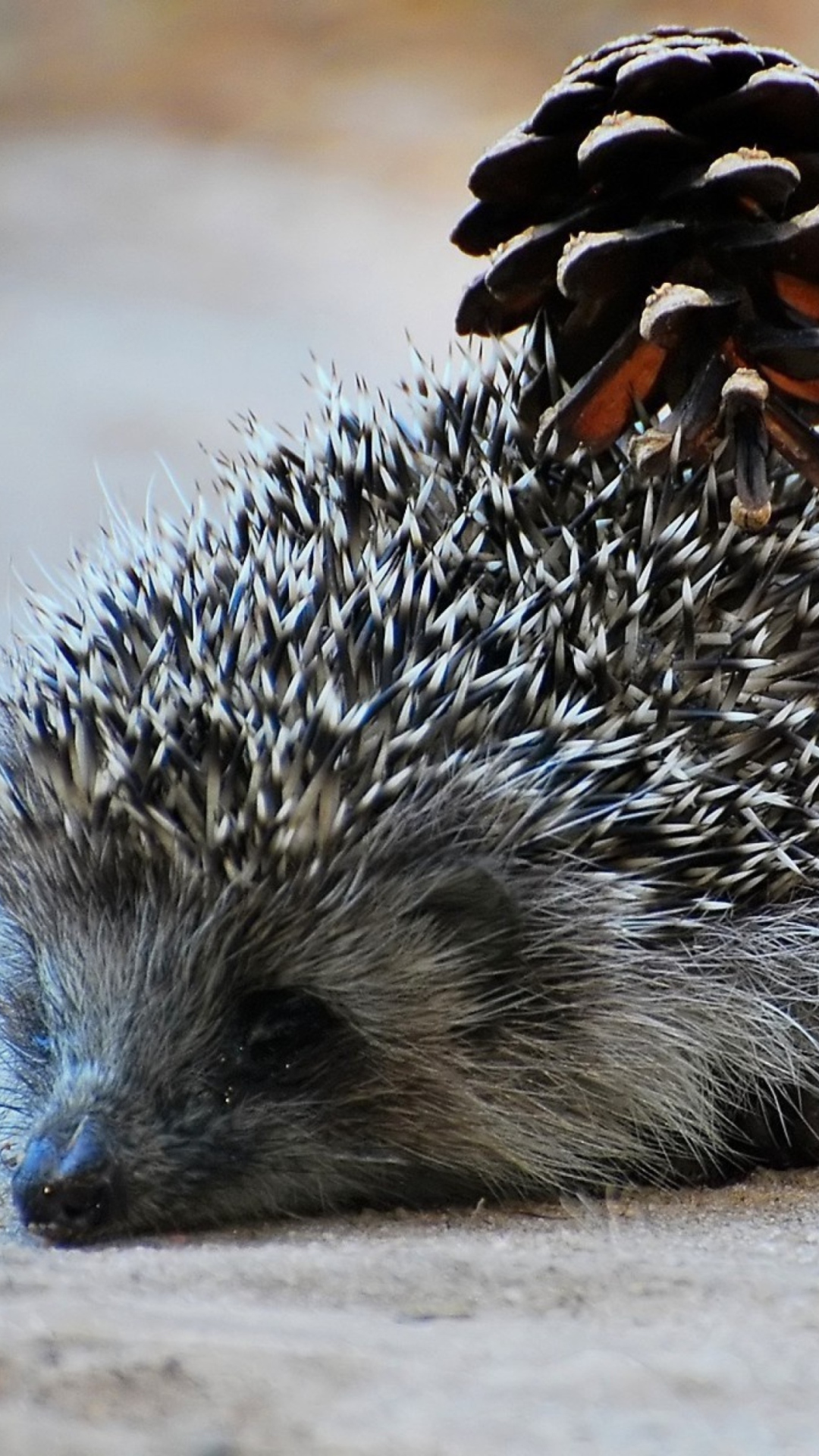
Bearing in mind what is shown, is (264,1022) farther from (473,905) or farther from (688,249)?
(688,249)

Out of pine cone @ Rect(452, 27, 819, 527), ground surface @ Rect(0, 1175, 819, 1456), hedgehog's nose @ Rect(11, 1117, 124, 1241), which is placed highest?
pine cone @ Rect(452, 27, 819, 527)

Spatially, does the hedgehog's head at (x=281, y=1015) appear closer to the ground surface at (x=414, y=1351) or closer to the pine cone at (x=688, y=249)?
the ground surface at (x=414, y=1351)

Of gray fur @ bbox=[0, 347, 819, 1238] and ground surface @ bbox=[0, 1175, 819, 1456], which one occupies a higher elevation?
gray fur @ bbox=[0, 347, 819, 1238]

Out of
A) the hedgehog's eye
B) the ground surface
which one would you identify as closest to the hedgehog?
the hedgehog's eye

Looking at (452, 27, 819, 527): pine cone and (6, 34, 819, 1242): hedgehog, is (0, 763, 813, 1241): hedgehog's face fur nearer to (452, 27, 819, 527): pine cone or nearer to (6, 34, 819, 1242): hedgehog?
(6, 34, 819, 1242): hedgehog

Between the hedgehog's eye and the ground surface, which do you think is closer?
the ground surface

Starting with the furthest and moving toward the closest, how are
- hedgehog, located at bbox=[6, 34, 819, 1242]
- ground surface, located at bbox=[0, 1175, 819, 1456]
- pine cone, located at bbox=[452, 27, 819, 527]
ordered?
pine cone, located at bbox=[452, 27, 819, 527] → hedgehog, located at bbox=[6, 34, 819, 1242] → ground surface, located at bbox=[0, 1175, 819, 1456]

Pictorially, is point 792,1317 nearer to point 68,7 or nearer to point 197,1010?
point 197,1010
